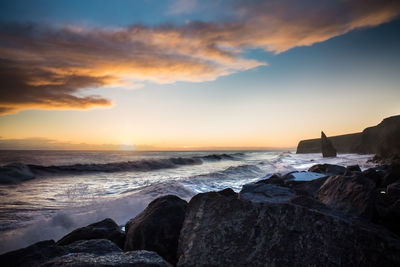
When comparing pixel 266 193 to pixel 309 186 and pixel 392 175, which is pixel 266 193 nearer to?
pixel 309 186

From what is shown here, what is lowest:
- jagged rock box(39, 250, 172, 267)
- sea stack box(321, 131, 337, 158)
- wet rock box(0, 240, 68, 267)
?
sea stack box(321, 131, 337, 158)

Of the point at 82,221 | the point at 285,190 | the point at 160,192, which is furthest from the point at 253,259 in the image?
the point at 160,192

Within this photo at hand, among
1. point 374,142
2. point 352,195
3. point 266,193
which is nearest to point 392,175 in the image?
point 266,193

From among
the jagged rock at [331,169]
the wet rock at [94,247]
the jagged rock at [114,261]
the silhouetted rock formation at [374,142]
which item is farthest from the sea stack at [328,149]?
the jagged rock at [114,261]

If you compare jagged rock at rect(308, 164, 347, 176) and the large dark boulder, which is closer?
the large dark boulder

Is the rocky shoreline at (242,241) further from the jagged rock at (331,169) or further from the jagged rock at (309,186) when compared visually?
the jagged rock at (331,169)

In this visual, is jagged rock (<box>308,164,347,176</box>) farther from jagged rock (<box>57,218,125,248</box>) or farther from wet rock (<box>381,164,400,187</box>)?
jagged rock (<box>57,218,125,248</box>)

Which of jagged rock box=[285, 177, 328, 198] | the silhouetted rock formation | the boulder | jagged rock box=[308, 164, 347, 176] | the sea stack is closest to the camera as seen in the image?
the boulder

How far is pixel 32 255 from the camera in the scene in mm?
2303

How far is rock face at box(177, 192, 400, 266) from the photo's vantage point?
185 cm

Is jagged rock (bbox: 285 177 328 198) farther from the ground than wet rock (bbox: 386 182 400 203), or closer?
closer

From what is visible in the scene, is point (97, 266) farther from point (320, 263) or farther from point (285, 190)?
point (285, 190)

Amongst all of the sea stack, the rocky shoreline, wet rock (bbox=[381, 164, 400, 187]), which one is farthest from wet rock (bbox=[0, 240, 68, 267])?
the sea stack

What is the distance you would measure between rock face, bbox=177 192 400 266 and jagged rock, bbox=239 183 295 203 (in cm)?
304
